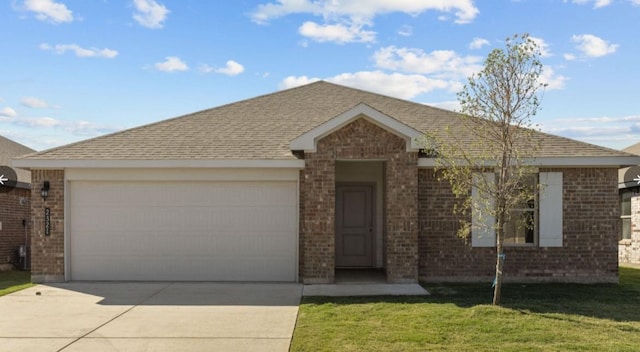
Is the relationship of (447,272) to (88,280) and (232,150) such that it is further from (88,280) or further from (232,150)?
(88,280)

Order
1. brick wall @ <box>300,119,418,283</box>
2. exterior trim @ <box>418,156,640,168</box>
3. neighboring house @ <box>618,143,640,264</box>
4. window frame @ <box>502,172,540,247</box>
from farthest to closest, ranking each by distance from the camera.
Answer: neighboring house @ <box>618,143,640,264</box>
window frame @ <box>502,172,540,247</box>
exterior trim @ <box>418,156,640,168</box>
brick wall @ <box>300,119,418,283</box>

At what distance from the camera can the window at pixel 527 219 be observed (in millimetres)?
12539

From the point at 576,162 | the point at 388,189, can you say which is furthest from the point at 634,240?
the point at 388,189

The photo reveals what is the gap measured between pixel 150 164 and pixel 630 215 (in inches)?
645

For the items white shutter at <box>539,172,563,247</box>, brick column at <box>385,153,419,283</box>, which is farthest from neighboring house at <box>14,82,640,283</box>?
brick column at <box>385,153,419,283</box>

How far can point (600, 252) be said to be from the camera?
12.4 meters

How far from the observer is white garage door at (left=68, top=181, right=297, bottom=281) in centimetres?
1262

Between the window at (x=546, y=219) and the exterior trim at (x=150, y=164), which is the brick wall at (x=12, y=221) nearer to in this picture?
the exterior trim at (x=150, y=164)

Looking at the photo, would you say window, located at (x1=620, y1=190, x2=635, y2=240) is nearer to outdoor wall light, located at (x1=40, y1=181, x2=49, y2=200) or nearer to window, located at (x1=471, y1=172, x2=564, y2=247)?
window, located at (x1=471, y1=172, x2=564, y2=247)

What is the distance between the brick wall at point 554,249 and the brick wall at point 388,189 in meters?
0.66

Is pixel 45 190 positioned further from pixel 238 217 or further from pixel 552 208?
pixel 552 208

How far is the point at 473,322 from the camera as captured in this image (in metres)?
8.35

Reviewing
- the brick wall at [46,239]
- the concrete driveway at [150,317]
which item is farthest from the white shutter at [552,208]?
the brick wall at [46,239]

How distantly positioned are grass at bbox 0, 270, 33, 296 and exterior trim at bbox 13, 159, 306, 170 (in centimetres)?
263
